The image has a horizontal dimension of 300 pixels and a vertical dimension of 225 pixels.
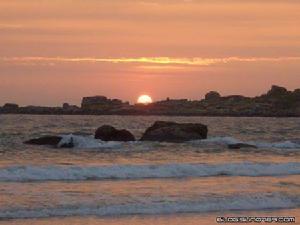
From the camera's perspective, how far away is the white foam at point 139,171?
2545 cm

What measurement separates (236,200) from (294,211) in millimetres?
1815

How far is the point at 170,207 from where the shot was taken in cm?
1931

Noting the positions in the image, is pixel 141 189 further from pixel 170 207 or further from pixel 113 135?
pixel 113 135

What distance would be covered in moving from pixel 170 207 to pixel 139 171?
26.2 ft

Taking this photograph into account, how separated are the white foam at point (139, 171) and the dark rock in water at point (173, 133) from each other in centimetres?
1796

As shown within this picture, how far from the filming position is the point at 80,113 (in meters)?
169

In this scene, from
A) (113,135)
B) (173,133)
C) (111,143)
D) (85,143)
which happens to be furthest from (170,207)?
(173,133)

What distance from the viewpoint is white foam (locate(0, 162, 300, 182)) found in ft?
83.5

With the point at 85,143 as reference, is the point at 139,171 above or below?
below

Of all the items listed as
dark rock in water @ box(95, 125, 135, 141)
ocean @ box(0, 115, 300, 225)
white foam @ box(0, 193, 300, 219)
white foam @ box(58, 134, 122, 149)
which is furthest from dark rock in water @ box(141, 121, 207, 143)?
white foam @ box(0, 193, 300, 219)

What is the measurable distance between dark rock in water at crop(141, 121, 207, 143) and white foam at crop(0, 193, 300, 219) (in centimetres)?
2657

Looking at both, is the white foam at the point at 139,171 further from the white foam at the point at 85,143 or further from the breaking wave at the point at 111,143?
the white foam at the point at 85,143

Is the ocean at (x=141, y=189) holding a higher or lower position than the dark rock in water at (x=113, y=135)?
lower

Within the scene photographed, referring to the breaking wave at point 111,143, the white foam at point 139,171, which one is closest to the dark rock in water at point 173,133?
the breaking wave at point 111,143
